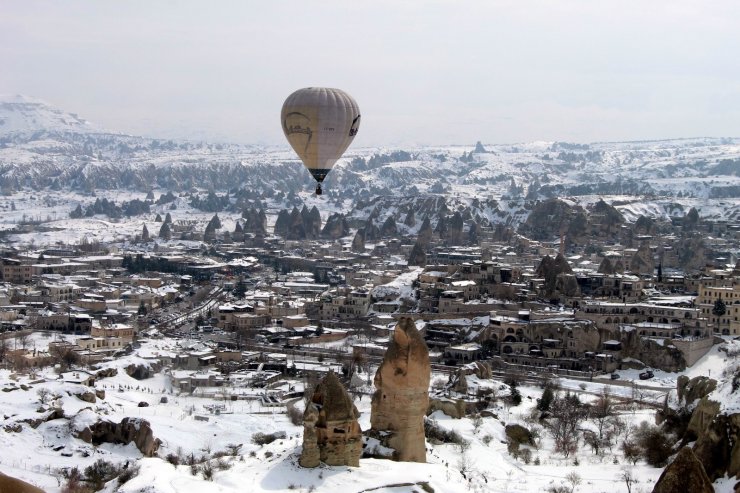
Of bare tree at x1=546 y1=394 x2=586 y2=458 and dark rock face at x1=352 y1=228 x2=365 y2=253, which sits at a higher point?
dark rock face at x1=352 y1=228 x2=365 y2=253

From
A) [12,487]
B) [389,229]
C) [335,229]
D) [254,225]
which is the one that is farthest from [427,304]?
[254,225]

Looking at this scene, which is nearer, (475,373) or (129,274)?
(475,373)

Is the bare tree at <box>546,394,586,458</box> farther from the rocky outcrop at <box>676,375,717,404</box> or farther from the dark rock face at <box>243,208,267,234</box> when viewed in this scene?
the dark rock face at <box>243,208,267,234</box>

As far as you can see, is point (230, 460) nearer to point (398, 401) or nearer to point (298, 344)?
point (398, 401)

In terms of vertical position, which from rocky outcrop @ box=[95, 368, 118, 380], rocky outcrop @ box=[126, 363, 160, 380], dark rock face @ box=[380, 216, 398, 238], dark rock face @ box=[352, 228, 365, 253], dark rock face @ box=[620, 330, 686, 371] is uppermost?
dark rock face @ box=[380, 216, 398, 238]

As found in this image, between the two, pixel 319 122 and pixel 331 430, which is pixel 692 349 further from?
pixel 331 430

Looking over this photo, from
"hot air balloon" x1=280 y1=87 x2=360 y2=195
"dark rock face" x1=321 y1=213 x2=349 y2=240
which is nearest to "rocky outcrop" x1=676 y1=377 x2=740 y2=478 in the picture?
"hot air balloon" x1=280 y1=87 x2=360 y2=195

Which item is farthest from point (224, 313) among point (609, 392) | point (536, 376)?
point (609, 392)

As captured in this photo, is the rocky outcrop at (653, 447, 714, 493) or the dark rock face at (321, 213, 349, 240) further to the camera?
→ the dark rock face at (321, 213, 349, 240)
